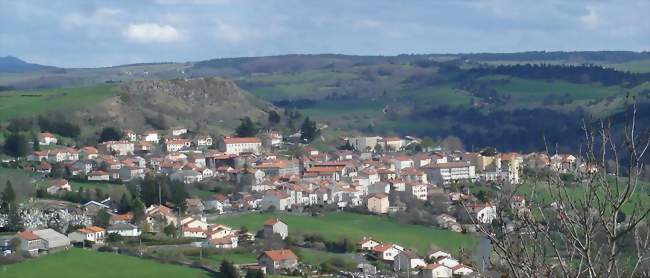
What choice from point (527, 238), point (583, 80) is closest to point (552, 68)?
point (583, 80)

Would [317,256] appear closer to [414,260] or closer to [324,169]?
[414,260]

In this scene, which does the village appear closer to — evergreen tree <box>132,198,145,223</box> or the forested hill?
evergreen tree <box>132,198,145,223</box>

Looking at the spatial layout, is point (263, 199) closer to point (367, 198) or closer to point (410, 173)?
point (367, 198)

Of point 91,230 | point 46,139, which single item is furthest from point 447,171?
point 91,230

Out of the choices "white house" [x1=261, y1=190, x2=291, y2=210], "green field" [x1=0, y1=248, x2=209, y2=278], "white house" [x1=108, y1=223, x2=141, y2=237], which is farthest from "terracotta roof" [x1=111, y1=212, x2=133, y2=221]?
"white house" [x1=261, y1=190, x2=291, y2=210]

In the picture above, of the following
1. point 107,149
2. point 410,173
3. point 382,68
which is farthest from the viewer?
point 382,68

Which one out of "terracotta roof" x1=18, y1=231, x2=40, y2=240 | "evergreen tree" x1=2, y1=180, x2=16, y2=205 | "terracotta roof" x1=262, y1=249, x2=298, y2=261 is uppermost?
"evergreen tree" x1=2, y1=180, x2=16, y2=205
